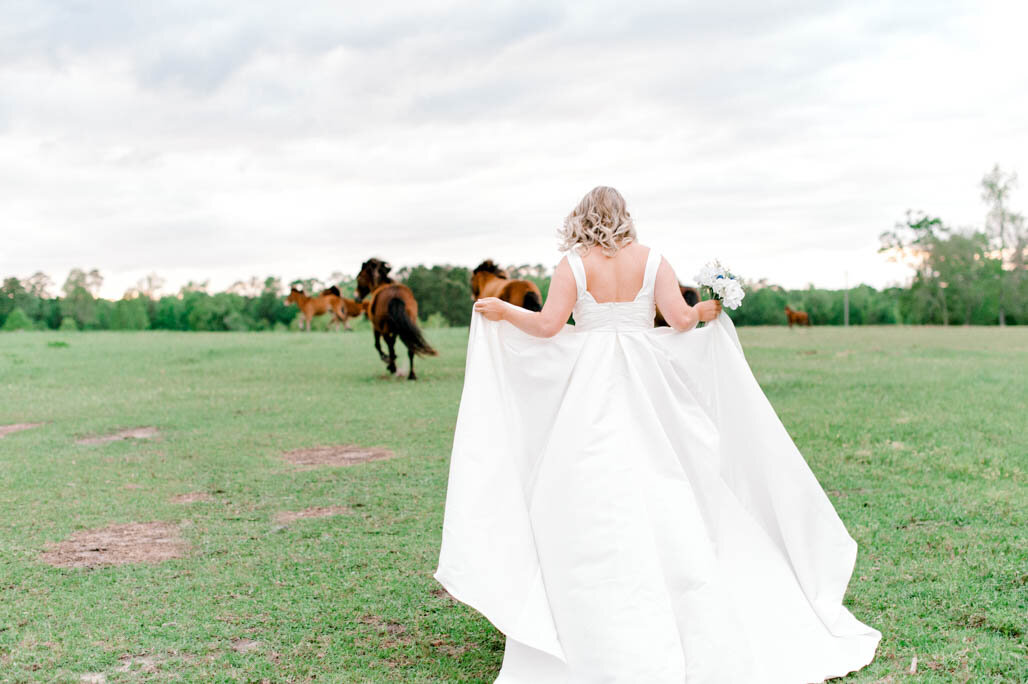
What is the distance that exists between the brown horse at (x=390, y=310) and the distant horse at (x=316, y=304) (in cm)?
1453

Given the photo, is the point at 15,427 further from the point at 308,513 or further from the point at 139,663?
the point at 139,663

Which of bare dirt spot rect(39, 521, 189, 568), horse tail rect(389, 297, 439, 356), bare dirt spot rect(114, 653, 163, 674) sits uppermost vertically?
horse tail rect(389, 297, 439, 356)

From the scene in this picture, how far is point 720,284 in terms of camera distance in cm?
422

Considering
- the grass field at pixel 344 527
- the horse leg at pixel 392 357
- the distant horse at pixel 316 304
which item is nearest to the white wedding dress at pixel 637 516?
the grass field at pixel 344 527

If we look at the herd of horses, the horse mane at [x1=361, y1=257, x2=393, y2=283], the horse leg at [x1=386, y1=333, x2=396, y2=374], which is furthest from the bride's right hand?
the horse mane at [x1=361, y1=257, x2=393, y2=283]

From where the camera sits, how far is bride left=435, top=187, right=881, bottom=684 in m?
3.52

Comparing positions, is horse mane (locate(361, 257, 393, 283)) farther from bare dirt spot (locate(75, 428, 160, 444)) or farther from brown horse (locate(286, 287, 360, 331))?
brown horse (locate(286, 287, 360, 331))

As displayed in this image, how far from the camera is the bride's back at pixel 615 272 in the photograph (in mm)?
3936

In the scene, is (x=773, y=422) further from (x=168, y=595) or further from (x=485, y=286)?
(x=485, y=286)

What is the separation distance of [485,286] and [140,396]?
6859mm

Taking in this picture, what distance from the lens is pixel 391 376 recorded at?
16156 mm

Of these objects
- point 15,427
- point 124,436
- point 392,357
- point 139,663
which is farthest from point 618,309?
point 392,357

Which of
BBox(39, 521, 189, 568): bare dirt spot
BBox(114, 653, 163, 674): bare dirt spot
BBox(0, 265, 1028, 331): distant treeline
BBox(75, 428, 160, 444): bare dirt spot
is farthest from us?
BBox(0, 265, 1028, 331): distant treeline

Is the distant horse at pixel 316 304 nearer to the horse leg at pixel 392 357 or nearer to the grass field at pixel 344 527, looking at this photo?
the horse leg at pixel 392 357
